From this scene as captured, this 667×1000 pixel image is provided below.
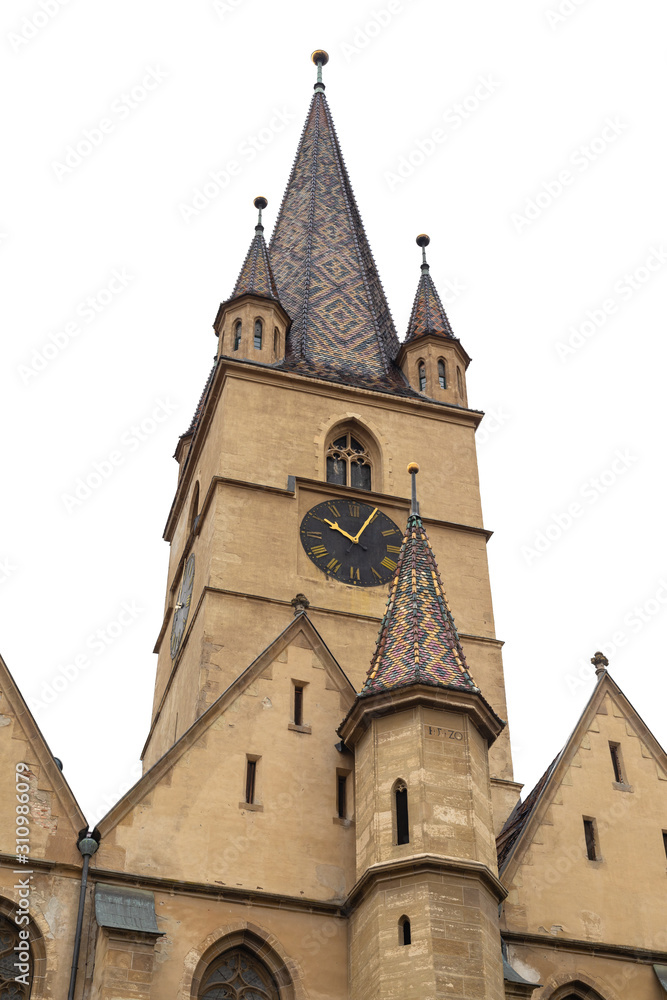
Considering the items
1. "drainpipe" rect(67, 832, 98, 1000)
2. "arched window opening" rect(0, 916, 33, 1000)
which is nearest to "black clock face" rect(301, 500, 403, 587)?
"drainpipe" rect(67, 832, 98, 1000)

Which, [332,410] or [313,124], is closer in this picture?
[332,410]

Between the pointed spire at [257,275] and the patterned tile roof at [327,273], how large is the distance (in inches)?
43.1


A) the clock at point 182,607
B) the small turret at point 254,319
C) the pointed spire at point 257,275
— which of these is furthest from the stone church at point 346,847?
the pointed spire at point 257,275

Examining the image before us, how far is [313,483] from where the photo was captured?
27906mm

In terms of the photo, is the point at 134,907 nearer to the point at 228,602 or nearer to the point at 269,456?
the point at 228,602

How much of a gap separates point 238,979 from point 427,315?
789 inches

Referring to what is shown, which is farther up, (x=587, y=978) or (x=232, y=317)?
(x=232, y=317)

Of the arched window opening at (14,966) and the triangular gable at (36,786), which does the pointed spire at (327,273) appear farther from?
the arched window opening at (14,966)

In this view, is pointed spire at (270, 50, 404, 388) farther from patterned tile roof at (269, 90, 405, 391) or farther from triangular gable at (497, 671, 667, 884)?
triangular gable at (497, 671, 667, 884)

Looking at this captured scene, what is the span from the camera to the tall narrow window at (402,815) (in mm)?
17250

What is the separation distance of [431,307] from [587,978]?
1968 cm

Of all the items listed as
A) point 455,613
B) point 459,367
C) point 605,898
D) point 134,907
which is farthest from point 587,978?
point 459,367

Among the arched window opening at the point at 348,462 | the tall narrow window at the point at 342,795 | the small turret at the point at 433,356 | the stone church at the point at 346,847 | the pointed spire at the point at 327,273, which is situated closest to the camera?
the stone church at the point at 346,847

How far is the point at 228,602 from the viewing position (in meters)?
25.7
